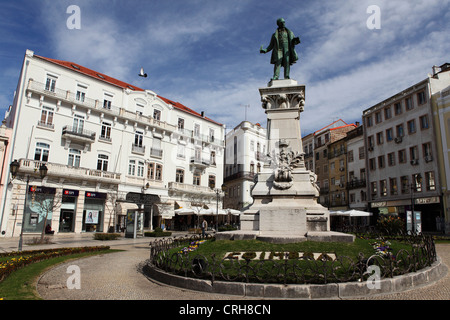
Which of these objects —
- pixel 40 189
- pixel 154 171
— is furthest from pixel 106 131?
pixel 40 189

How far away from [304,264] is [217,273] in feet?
6.65

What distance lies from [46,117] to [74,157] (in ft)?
15.3

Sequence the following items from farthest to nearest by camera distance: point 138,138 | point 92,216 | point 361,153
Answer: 1. point 361,153
2. point 138,138
3. point 92,216

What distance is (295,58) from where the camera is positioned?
1323cm

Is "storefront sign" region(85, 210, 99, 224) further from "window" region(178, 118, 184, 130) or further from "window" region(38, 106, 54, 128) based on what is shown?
"window" region(178, 118, 184, 130)

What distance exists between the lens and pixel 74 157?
3112cm

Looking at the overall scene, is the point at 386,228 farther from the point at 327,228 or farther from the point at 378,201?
the point at 378,201

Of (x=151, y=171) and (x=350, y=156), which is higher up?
(x=350, y=156)

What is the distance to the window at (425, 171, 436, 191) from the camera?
102 ft

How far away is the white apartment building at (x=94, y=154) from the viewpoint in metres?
27.4

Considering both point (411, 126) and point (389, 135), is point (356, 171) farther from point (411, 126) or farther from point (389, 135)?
point (411, 126)

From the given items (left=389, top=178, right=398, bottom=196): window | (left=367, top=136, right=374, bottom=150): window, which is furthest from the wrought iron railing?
(left=367, top=136, right=374, bottom=150): window

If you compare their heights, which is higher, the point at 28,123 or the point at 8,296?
the point at 28,123
